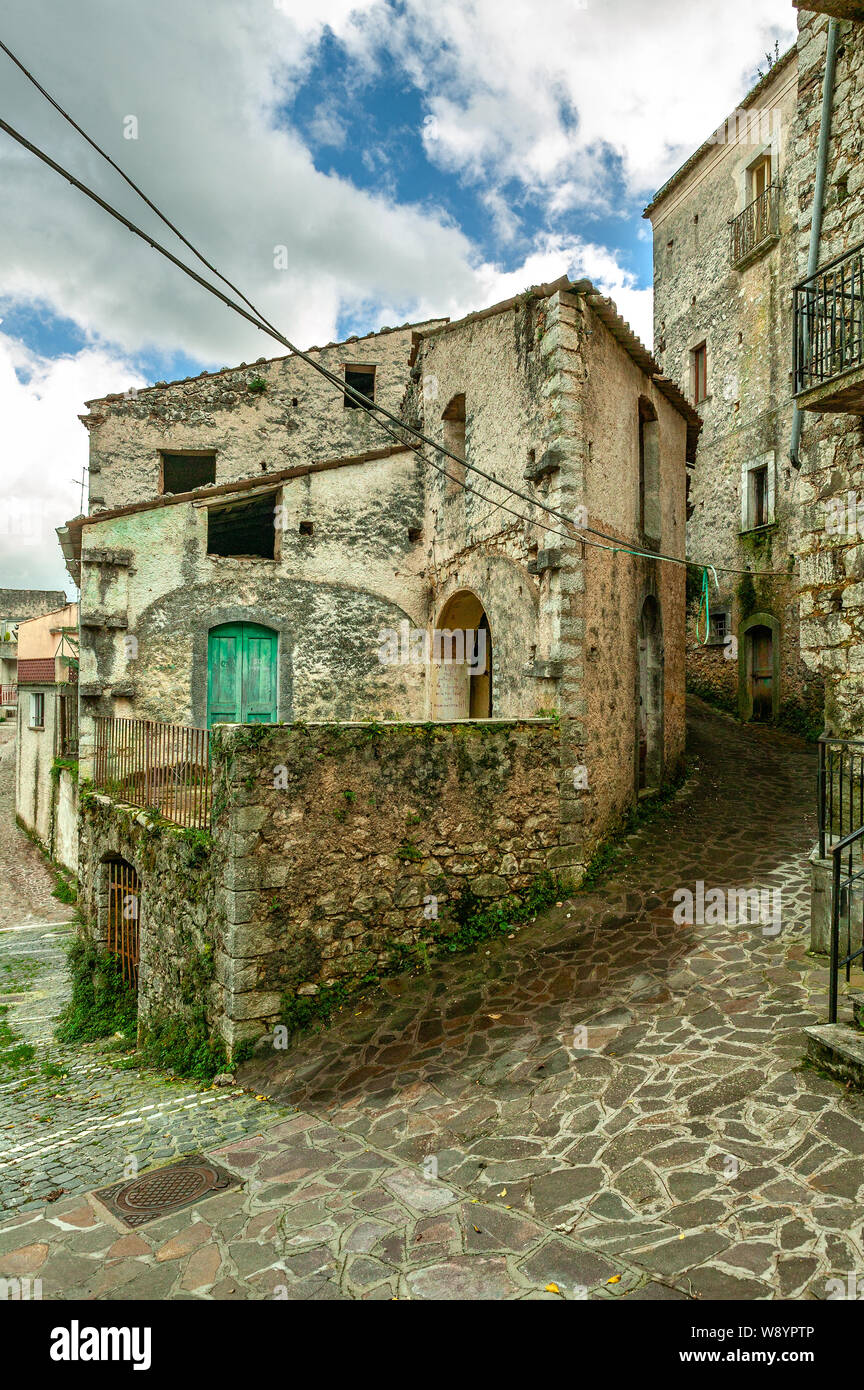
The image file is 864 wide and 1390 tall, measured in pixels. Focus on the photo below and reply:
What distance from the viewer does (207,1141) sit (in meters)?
5.11

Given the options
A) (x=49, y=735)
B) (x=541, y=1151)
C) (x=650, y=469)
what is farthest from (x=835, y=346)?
(x=49, y=735)

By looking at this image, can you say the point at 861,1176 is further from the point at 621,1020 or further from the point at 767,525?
the point at 767,525

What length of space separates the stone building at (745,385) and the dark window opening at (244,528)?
9311 mm

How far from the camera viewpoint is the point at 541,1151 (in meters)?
4.32

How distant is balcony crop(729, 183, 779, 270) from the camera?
52.7 feet

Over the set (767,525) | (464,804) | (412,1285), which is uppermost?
(767,525)

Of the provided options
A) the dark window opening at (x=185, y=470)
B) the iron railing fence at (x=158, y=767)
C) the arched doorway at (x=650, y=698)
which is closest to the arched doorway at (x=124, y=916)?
the iron railing fence at (x=158, y=767)

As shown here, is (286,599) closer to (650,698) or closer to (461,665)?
(461,665)

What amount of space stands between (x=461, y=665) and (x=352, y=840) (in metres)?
6.09

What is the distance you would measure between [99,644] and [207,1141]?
25.0 ft

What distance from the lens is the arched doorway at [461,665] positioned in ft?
39.6

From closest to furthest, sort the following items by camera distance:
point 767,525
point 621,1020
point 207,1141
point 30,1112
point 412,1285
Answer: point 412,1285 → point 207,1141 → point 621,1020 → point 30,1112 → point 767,525
